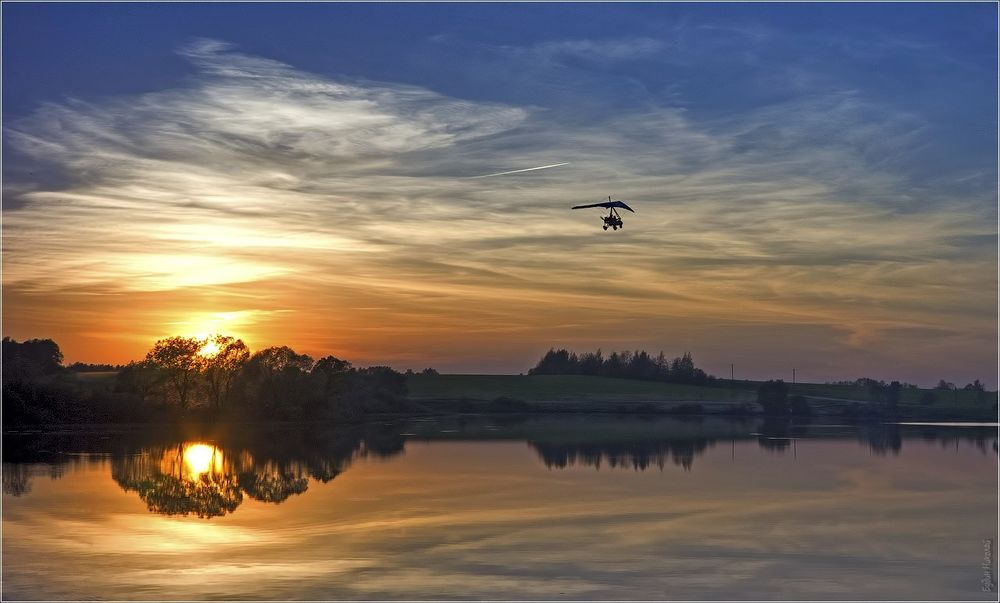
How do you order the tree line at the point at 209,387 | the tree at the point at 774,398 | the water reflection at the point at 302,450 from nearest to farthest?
the water reflection at the point at 302,450 → the tree line at the point at 209,387 → the tree at the point at 774,398

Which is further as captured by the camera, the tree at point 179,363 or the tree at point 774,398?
the tree at point 774,398

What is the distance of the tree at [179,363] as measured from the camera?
95.0 metres

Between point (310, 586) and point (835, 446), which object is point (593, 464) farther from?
point (310, 586)

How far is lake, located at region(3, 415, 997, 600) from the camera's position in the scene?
24328 millimetres

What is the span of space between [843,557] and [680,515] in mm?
8277

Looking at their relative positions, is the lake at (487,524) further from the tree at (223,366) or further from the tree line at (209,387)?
the tree at (223,366)

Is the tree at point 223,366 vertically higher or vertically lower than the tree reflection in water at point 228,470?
higher

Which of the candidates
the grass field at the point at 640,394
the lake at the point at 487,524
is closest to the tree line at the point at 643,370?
the grass field at the point at 640,394

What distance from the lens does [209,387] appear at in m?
98.1

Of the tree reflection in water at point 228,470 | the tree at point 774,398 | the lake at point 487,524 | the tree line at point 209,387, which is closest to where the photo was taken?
the lake at point 487,524

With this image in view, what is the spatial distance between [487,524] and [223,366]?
70.2 metres

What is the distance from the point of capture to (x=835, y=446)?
258 ft

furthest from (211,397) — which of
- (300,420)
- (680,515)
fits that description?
(680,515)

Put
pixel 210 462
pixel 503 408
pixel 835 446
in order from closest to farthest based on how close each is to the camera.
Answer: pixel 210 462, pixel 835 446, pixel 503 408
